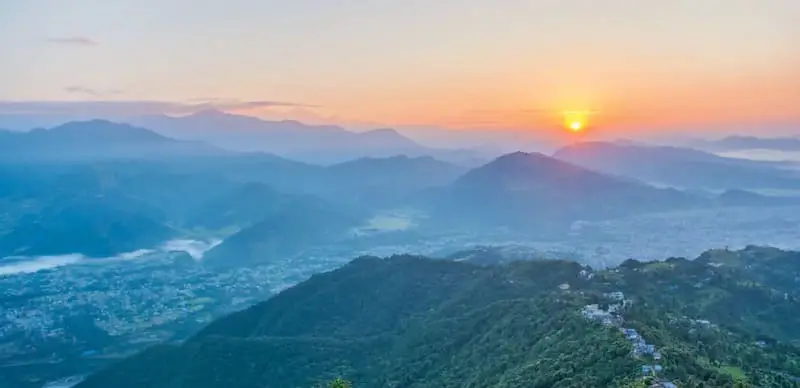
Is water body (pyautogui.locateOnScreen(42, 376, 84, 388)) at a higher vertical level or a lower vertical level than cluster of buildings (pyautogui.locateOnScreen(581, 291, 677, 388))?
lower

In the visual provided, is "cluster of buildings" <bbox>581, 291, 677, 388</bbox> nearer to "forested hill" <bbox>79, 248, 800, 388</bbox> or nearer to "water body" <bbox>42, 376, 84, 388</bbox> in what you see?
"forested hill" <bbox>79, 248, 800, 388</bbox>

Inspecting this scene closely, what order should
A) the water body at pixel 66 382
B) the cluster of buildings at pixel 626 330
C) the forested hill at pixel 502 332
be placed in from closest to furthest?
the cluster of buildings at pixel 626 330 < the forested hill at pixel 502 332 < the water body at pixel 66 382

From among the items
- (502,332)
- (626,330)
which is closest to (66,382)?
(502,332)

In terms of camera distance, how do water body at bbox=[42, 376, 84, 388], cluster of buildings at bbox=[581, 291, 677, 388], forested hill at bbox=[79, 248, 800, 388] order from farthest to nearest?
water body at bbox=[42, 376, 84, 388] < forested hill at bbox=[79, 248, 800, 388] < cluster of buildings at bbox=[581, 291, 677, 388]

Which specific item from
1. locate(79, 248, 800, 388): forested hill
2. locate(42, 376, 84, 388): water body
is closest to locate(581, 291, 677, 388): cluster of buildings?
locate(79, 248, 800, 388): forested hill

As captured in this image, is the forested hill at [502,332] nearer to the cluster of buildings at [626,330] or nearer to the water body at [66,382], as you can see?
the cluster of buildings at [626,330]

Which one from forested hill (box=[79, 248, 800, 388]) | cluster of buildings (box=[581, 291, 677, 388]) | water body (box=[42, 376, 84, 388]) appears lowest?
water body (box=[42, 376, 84, 388])

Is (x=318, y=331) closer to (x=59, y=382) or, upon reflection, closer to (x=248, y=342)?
(x=248, y=342)

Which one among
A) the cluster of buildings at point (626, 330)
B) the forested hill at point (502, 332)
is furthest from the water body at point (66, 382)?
the cluster of buildings at point (626, 330)
